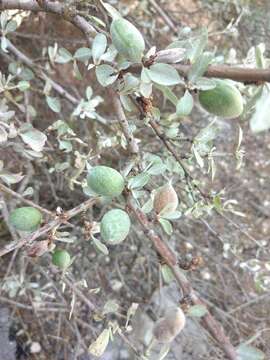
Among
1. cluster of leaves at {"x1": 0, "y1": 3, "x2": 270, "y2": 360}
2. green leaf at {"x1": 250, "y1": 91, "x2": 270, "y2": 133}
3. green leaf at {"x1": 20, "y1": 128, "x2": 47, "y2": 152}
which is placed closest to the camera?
green leaf at {"x1": 250, "y1": 91, "x2": 270, "y2": 133}

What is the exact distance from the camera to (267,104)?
435mm

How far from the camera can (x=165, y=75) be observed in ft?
→ 1.70

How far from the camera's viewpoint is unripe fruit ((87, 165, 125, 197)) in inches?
22.1

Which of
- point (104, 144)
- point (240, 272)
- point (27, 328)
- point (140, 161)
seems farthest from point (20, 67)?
point (240, 272)

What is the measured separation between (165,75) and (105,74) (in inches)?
4.2

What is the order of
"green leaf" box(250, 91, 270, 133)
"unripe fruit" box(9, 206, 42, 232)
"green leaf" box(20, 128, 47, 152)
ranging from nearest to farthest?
"green leaf" box(250, 91, 270, 133), "unripe fruit" box(9, 206, 42, 232), "green leaf" box(20, 128, 47, 152)

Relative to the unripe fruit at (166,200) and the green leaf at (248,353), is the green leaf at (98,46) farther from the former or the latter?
the green leaf at (248,353)

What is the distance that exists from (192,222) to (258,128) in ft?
4.63

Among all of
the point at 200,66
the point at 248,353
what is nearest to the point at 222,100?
the point at 200,66

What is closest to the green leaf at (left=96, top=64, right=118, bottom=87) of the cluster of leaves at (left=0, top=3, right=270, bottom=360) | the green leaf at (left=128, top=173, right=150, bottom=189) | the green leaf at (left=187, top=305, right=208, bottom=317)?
the cluster of leaves at (left=0, top=3, right=270, bottom=360)

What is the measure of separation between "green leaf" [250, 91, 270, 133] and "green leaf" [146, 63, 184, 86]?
97mm

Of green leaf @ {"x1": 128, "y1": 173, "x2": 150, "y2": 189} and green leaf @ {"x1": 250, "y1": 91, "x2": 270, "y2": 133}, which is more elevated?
green leaf @ {"x1": 250, "y1": 91, "x2": 270, "y2": 133}

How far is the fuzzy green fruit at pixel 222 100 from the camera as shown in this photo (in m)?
0.50

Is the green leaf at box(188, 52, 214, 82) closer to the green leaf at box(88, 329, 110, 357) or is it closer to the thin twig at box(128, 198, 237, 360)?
the thin twig at box(128, 198, 237, 360)
